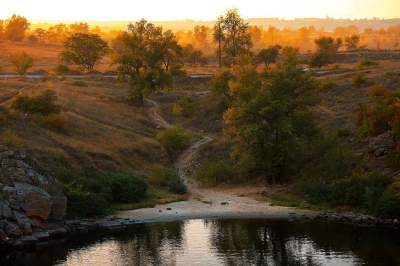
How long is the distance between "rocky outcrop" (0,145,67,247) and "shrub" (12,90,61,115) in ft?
67.0

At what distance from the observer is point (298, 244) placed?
45562 millimetres

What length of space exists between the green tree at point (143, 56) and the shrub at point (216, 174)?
91.2 ft

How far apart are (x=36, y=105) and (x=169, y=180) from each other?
19666 mm

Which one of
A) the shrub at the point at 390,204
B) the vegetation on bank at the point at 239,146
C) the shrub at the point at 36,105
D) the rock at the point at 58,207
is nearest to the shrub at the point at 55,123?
the vegetation on bank at the point at 239,146

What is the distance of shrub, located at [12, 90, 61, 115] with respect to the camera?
74.9 m

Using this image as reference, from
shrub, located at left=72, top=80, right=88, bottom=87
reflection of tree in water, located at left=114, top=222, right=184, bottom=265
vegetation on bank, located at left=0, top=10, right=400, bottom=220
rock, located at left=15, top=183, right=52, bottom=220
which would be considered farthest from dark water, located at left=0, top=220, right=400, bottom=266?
shrub, located at left=72, top=80, right=88, bottom=87

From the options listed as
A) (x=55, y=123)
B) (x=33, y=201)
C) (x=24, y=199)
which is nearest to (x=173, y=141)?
(x=55, y=123)

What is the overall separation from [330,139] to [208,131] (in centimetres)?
2741

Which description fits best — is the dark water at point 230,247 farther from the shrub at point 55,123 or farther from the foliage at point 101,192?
the shrub at point 55,123

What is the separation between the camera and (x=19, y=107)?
75000 mm

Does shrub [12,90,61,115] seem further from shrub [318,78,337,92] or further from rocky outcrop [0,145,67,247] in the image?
shrub [318,78,337,92]

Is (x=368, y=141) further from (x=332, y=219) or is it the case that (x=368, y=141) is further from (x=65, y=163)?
(x=65, y=163)

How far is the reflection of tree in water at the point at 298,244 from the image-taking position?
41.1m

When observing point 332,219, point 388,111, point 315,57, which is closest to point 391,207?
point 332,219
